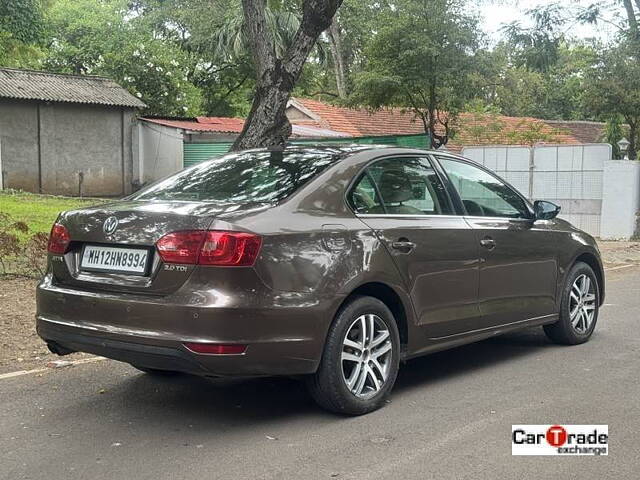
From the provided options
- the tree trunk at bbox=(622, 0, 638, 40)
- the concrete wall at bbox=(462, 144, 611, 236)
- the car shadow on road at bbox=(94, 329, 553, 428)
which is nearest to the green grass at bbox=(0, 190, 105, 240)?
the car shadow on road at bbox=(94, 329, 553, 428)

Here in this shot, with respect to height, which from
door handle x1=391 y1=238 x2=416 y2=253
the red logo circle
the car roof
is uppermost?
the car roof

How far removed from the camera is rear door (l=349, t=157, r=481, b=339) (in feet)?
16.7

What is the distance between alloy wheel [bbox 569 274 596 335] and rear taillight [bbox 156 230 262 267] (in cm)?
352

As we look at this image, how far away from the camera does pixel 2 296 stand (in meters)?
8.16

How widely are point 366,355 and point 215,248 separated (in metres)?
1.22

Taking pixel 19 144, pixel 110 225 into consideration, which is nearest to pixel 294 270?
pixel 110 225

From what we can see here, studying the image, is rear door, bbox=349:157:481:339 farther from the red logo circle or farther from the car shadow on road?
the red logo circle

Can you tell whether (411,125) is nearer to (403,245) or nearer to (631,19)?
(631,19)

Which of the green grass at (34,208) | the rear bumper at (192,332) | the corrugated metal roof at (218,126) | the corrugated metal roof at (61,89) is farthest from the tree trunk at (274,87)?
the corrugated metal roof at (61,89)

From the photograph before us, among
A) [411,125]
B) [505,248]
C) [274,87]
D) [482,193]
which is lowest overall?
[505,248]

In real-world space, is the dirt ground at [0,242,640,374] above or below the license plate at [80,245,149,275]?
below

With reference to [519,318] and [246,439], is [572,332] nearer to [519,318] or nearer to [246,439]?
[519,318]

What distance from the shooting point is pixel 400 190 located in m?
5.41

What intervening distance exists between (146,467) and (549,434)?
220 centimetres
